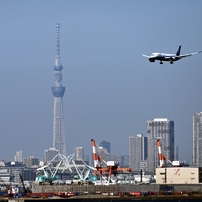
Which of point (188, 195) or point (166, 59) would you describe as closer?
point (166, 59)

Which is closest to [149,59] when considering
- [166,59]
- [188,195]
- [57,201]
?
[166,59]

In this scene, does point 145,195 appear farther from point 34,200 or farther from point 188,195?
point 34,200

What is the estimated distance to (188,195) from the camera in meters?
186

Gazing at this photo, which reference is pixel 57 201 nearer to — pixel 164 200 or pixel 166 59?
pixel 164 200

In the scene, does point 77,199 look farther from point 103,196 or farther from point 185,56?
point 185,56

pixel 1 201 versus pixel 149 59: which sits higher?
pixel 149 59

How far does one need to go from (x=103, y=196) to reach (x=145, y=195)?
905 centimetres

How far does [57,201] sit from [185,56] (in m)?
61.7

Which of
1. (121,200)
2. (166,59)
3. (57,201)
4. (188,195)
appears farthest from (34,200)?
(166,59)

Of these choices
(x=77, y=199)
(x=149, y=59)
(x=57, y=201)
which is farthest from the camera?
(x=77, y=199)

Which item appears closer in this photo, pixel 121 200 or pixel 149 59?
pixel 149 59

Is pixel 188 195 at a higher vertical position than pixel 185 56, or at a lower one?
lower

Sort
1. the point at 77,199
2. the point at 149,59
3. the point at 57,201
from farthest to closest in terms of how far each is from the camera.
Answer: the point at 77,199 < the point at 57,201 < the point at 149,59

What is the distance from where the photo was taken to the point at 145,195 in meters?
192
